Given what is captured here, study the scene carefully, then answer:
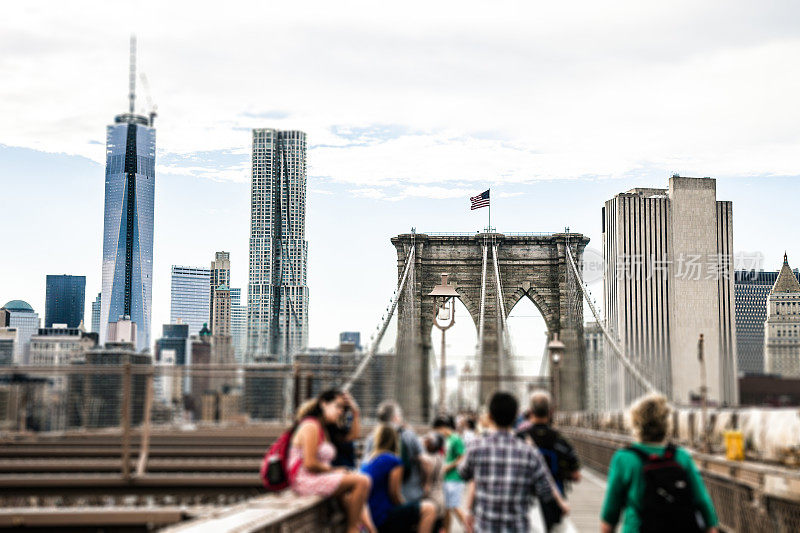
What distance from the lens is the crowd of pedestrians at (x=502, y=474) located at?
609 centimetres

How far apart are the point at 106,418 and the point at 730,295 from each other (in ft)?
435

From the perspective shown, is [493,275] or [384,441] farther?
[493,275]

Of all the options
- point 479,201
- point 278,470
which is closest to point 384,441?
point 278,470

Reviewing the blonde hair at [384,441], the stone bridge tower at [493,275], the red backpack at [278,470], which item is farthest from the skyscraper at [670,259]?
the red backpack at [278,470]

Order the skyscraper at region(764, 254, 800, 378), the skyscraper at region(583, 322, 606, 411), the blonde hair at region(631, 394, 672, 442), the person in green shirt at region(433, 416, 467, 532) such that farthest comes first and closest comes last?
1. the skyscraper at region(764, 254, 800, 378)
2. the skyscraper at region(583, 322, 606, 411)
3. the person in green shirt at region(433, 416, 467, 532)
4. the blonde hair at region(631, 394, 672, 442)

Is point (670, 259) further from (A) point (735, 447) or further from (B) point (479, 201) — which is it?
(A) point (735, 447)

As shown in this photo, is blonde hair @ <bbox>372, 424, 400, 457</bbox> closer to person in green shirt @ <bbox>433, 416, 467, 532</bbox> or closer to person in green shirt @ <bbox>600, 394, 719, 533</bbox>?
person in green shirt @ <bbox>433, 416, 467, 532</bbox>

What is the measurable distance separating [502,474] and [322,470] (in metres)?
1.37

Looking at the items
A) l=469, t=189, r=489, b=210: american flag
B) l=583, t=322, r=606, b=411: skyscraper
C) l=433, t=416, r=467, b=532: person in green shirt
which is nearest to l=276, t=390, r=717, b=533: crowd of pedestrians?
l=433, t=416, r=467, b=532: person in green shirt

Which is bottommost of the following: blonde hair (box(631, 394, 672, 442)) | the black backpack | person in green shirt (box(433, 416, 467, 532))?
person in green shirt (box(433, 416, 467, 532))

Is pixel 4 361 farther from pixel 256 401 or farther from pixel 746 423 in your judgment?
pixel 746 423

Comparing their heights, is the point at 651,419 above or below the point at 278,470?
above

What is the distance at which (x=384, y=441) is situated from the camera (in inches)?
336

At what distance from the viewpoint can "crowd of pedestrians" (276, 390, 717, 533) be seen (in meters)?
6.09
